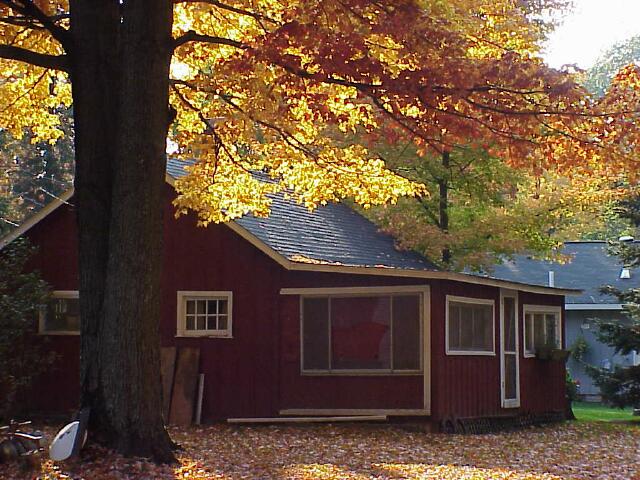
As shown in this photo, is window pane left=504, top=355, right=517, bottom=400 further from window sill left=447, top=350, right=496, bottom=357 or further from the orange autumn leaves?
the orange autumn leaves

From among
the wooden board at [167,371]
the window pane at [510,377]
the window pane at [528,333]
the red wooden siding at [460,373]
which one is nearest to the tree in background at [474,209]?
the window pane at [528,333]

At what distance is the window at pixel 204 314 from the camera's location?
19.5 metres

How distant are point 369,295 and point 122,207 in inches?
295

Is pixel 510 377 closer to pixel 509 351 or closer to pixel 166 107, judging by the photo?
pixel 509 351

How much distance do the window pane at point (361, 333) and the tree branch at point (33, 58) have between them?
7.78m

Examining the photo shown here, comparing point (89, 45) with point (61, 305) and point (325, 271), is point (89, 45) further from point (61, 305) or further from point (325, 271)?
point (61, 305)

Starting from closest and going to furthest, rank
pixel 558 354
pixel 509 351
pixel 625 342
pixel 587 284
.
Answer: pixel 509 351 < pixel 558 354 < pixel 625 342 < pixel 587 284

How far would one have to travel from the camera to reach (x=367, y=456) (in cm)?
1414

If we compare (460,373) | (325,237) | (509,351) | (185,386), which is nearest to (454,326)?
(460,373)

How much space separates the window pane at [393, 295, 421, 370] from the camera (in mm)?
18203

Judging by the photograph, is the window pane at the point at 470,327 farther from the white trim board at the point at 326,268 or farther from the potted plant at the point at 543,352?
the potted plant at the point at 543,352

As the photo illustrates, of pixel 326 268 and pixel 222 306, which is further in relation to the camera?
pixel 222 306

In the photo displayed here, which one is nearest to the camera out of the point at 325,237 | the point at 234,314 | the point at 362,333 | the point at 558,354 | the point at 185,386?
the point at 362,333

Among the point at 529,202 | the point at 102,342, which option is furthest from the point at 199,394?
the point at 529,202
